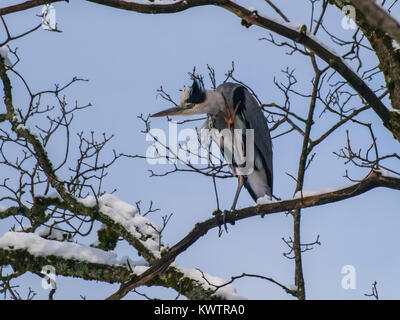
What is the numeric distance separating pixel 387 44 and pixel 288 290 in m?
2.11

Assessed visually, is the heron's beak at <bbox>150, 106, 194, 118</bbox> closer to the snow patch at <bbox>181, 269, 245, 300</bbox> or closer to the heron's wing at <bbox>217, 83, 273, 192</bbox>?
the heron's wing at <bbox>217, 83, 273, 192</bbox>

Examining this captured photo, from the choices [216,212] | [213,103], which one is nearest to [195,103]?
[213,103]

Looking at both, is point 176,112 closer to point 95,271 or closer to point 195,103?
point 195,103

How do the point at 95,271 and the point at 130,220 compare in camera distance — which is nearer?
the point at 95,271

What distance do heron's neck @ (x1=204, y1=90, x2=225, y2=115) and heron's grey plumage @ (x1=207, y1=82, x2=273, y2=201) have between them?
0.06 meters

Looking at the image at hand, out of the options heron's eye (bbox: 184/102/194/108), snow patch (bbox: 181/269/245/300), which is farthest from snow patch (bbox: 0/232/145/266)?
heron's eye (bbox: 184/102/194/108)

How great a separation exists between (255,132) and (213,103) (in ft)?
1.87

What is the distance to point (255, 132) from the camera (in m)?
5.73

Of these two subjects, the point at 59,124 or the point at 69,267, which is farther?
the point at 59,124

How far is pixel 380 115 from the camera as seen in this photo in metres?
3.71

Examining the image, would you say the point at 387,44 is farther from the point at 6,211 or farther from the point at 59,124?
the point at 6,211
